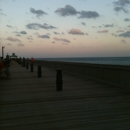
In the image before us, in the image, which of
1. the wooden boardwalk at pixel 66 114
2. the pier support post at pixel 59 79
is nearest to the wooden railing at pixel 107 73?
the wooden boardwalk at pixel 66 114

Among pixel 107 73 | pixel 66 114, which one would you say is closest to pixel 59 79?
pixel 107 73

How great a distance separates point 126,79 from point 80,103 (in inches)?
133

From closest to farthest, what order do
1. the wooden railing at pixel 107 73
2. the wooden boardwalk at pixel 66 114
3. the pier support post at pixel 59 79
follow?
the wooden boardwalk at pixel 66 114
the pier support post at pixel 59 79
the wooden railing at pixel 107 73

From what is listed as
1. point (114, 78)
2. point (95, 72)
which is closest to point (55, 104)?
point (114, 78)

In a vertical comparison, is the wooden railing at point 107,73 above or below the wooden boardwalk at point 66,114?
above

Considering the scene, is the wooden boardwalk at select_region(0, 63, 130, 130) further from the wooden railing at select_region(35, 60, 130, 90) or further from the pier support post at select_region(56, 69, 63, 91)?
the wooden railing at select_region(35, 60, 130, 90)

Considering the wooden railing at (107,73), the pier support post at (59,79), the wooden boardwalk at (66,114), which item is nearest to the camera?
the wooden boardwalk at (66,114)

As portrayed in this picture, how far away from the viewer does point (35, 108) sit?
20.0 ft

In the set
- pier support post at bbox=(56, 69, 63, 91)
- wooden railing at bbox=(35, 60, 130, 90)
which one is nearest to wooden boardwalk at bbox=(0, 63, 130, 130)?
pier support post at bbox=(56, 69, 63, 91)

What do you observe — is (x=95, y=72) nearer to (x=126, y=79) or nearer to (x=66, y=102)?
(x=126, y=79)

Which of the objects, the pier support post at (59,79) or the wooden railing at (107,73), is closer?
the pier support post at (59,79)

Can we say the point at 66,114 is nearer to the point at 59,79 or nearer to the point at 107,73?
the point at 59,79

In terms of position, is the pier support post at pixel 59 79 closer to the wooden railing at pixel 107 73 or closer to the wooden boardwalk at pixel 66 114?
the wooden boardwalk at pixel 66 114

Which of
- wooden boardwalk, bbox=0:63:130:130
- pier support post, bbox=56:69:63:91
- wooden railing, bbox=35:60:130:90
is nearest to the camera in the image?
wooden boardwalk, bbox=0:63:130:130
